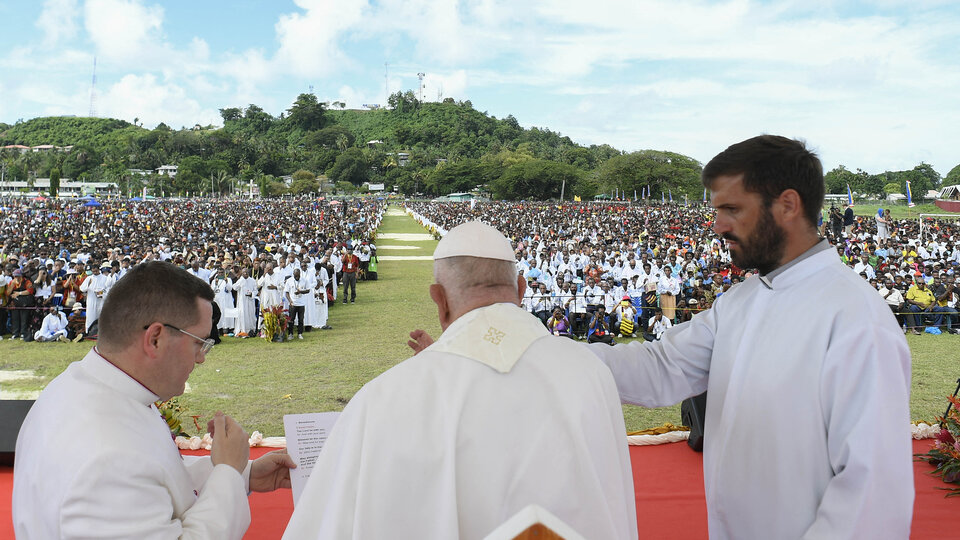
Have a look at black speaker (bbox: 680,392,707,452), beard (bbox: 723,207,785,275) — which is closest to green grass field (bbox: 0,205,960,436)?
black speaker (bbox: 680,392,707,452)

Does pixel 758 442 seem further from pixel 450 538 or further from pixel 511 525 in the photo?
pixel 511 525

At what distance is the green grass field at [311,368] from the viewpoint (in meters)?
6.73

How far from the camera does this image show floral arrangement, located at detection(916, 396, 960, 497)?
328cm

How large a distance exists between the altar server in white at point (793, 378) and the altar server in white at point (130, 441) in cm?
117

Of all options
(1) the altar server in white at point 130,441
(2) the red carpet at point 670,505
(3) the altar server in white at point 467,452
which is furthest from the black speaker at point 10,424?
(3) the altar server in white at point 467,452

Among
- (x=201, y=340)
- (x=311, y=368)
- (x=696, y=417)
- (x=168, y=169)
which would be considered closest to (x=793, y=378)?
(x=201, y=340)

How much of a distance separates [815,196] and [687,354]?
1.95 ft

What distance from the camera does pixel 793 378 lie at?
1595 mm

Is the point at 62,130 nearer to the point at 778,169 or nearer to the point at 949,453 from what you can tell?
the point at 949,453

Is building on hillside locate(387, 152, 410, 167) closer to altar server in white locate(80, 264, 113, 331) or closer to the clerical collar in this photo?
altar server in white locate(80, 264, 113, 331)

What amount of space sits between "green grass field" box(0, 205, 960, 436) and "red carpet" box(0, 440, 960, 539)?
8.79ft

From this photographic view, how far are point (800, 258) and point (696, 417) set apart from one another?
Answer: 2260 millimetres

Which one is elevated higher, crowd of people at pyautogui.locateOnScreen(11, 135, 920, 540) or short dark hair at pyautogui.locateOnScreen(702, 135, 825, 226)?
short dark hair at pyautogui.locateOnScreen(702, 135, 825, 226)

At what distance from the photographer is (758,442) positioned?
1.65m
